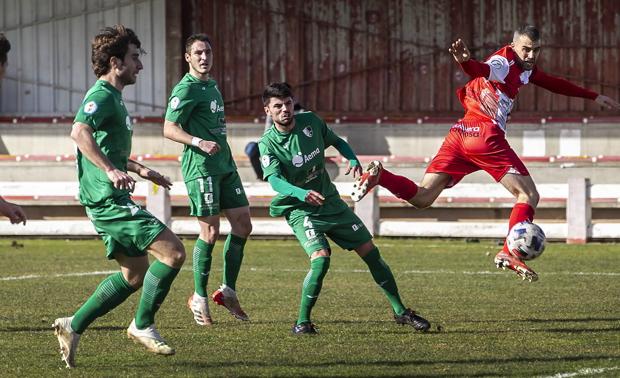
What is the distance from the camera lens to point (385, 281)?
10.3 m

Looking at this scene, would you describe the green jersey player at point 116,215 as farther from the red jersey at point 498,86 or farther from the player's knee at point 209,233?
the red jersey at point 498,86

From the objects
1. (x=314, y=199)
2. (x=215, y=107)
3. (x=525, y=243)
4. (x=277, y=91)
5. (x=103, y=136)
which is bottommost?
(x=525, y=243)

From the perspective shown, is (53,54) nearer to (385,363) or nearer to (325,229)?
(325,229)

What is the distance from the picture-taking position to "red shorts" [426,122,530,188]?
11.2m

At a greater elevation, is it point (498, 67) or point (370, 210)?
point (498, 67)

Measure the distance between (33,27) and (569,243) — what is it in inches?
468

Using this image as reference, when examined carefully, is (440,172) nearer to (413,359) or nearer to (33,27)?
(413,359)

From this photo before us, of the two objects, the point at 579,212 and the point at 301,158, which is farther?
the point at 579,212

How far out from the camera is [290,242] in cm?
1947

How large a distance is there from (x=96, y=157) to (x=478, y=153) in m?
4.08

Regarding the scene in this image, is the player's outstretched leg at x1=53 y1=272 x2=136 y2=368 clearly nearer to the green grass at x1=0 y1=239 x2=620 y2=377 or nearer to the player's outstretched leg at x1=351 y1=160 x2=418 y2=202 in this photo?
the green grass at x1=0 y1=239 x2=620 y2=377

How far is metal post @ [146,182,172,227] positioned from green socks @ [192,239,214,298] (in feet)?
29.4

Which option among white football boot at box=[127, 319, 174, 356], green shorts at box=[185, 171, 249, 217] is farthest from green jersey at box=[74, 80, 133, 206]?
green shorts at box=[185, 171, 249, 217]

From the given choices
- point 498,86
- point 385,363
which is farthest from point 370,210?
point 385,363
